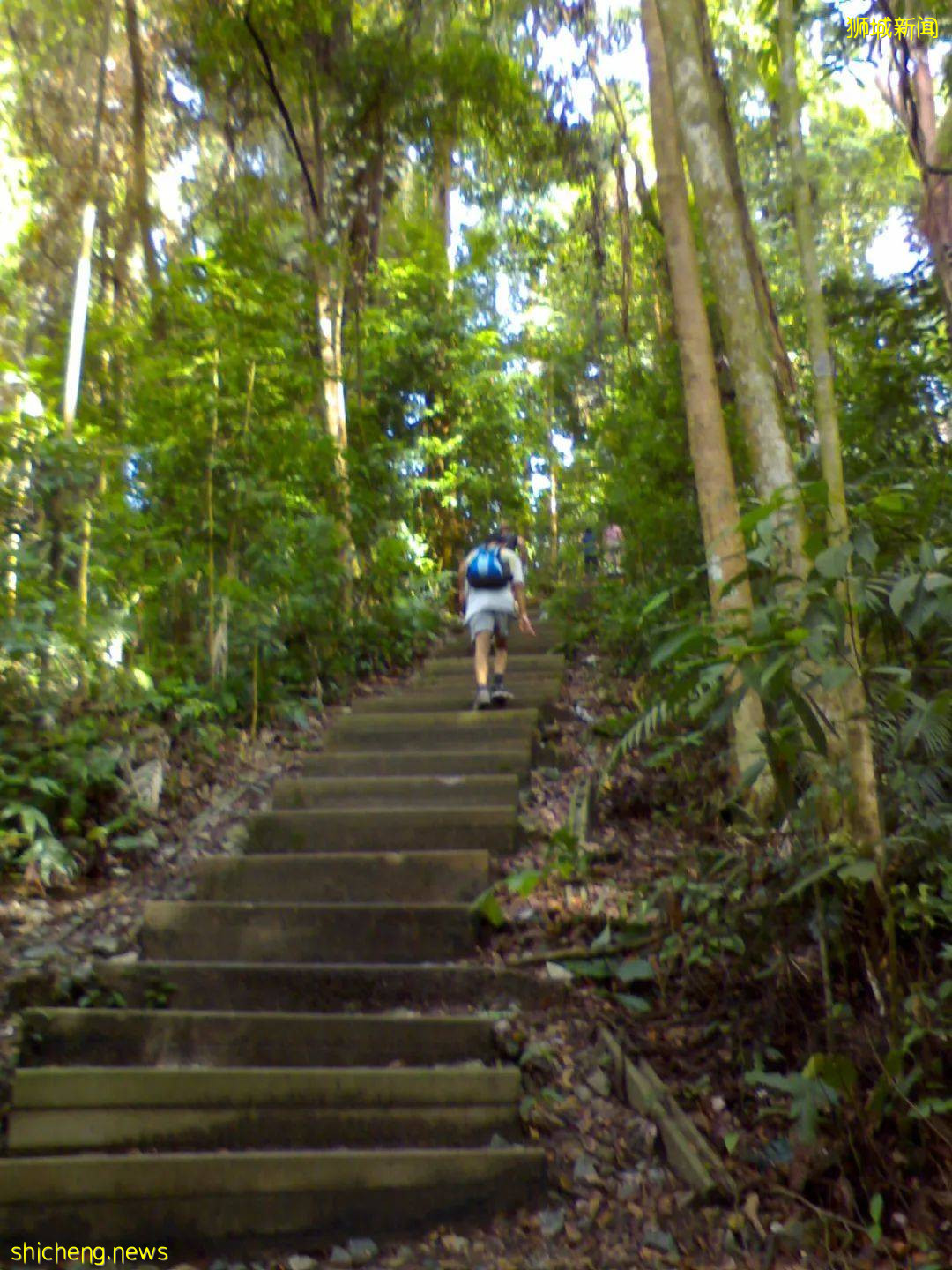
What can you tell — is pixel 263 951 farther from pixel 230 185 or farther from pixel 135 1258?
pixel 230 185

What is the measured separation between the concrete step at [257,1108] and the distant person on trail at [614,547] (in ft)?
18.0

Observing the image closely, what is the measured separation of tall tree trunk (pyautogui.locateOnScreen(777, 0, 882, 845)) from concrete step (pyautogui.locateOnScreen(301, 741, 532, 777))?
10.2 ft

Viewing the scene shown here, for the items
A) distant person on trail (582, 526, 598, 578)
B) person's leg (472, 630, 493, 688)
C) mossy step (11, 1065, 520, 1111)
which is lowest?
mossy step (11, 1065, 520, 1111)

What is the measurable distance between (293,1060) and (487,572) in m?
4.06

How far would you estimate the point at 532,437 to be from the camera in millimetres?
12844

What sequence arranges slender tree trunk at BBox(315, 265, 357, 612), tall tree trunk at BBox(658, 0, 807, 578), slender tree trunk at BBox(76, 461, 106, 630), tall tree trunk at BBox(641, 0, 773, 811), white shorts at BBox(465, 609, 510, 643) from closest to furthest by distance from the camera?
tall tree trunk at BBox(658, 0, 807, 578) → tall tree trunk at BBox(641, 0, 773, 811) → slender tree trunk at BBox(76, 461, 106, 630) → white shorts at BBox(465, 609, 510, 643) → slender tree trunk at BBox(315, 265, 357, 612)

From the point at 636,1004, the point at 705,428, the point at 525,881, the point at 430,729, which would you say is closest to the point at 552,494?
the point at 430,729

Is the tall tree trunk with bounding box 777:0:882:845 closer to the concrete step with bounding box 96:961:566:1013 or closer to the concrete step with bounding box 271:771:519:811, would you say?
the concrete step with bounding box 96:961:566:1013

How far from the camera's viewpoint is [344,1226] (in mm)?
3672

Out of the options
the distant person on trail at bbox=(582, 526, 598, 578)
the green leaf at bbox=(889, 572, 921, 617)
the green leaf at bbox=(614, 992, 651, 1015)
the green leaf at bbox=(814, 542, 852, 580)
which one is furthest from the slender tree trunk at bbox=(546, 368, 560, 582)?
the green leaf at bbox=(889, 572, 921, 617)

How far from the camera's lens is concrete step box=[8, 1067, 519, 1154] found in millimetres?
3943

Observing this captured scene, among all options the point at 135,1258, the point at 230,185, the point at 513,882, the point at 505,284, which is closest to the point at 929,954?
the point at 513,882

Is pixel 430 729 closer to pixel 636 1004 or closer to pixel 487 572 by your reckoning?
pixel 487 572

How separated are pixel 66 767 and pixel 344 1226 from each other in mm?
3077
